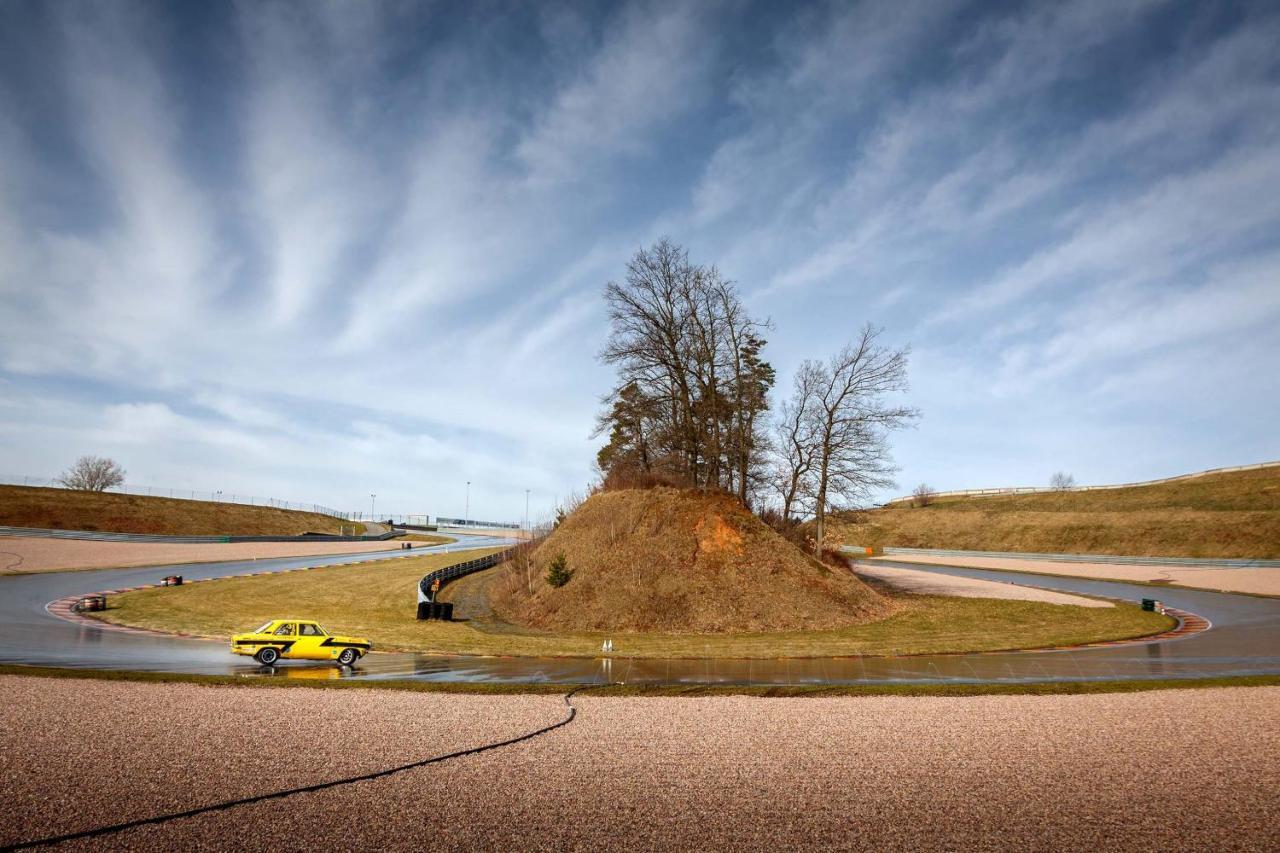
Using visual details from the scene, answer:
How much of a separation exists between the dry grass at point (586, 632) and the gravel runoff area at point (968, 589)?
342 centimetres

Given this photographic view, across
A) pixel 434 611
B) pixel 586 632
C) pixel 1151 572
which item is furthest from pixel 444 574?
pixel 1151 572

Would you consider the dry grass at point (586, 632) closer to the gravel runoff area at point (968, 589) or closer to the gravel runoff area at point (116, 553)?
the gravel runoff area at point (968, 589)

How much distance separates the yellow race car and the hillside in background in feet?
39.0

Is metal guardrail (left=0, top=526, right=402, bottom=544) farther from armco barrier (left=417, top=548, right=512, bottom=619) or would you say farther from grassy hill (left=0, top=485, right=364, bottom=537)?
armco barrier (left=417, top=548, right=512, bottom=619)

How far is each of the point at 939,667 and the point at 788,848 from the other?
50.5 feet

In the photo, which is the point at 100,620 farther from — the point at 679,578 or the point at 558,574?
the point at 679,578

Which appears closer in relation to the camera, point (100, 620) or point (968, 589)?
point (100, 620)

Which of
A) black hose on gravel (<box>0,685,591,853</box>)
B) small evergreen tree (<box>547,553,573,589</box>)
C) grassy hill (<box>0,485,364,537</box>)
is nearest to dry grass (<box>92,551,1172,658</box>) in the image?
small evergreen tree (<box>547,553,573,589</box>)

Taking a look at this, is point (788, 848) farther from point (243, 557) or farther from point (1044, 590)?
point (243, 557)

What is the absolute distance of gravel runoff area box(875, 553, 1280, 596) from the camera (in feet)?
172

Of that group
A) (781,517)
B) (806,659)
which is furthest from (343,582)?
(806,659)

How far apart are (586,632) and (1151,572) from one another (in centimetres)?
5925

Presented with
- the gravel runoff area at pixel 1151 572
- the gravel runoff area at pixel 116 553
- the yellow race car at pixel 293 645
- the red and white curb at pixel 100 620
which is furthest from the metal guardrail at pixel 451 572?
the gravel runoff area at pixel 1151 572

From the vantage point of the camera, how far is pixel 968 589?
50.5 metres
